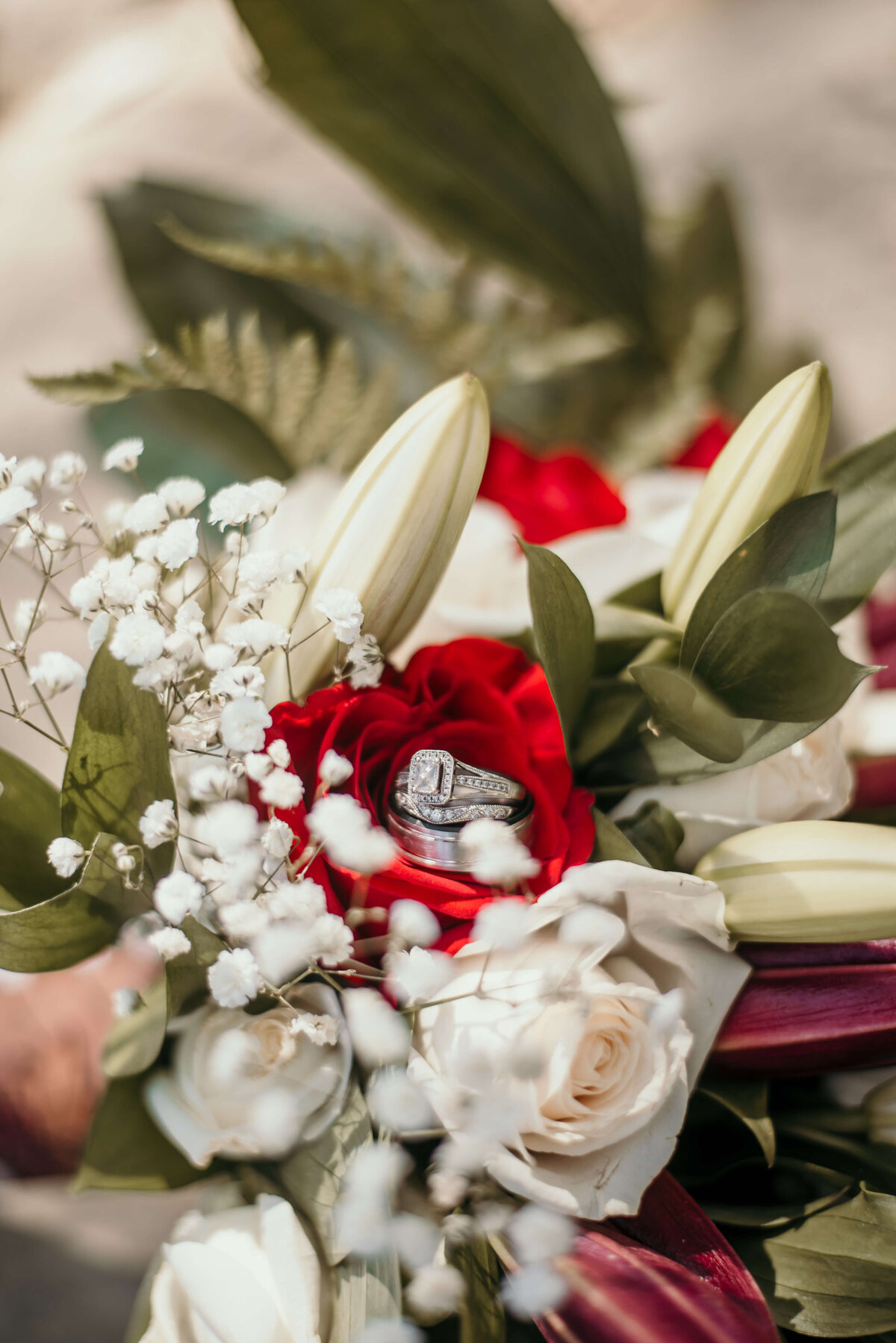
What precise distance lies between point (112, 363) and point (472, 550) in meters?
0.15

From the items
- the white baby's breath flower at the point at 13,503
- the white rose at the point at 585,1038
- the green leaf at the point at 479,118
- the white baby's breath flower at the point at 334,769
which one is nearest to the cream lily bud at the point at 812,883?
the white rose at the point at 585,1038

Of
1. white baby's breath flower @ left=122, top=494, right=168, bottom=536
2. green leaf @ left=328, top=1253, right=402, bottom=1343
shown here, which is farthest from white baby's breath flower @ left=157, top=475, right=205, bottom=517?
green leaf @ left=328, top=1253, right=402, bottom=1343

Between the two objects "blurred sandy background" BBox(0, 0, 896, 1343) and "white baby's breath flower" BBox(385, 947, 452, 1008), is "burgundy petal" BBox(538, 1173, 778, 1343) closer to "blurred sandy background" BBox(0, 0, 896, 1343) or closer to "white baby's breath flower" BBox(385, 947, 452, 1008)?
"white baby's breath flower" BBox(385, 947, 452, 1008)

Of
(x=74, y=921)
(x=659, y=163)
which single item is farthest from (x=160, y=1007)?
(x=659, y=163)

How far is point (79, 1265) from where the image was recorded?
465mm

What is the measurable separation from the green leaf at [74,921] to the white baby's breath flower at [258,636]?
7 centimetres

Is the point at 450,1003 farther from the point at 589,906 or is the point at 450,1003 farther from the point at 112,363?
the point at 112,363

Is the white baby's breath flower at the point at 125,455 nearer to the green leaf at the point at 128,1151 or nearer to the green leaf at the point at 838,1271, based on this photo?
the green leaf at the point at 128,1151

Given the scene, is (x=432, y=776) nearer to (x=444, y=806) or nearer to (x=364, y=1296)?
(x=444, y=806)

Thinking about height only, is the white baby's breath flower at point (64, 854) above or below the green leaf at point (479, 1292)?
above

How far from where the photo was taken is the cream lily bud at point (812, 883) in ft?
0.79

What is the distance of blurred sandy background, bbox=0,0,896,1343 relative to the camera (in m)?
0.58

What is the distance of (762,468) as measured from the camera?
27 cm

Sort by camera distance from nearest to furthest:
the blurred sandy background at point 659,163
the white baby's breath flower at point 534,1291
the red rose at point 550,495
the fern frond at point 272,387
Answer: the white baby's breath flower at point 534,1291 → the fern frond at point 272,387 → the red rose at point 550,495 → the blurred sandy background at point 659,163
